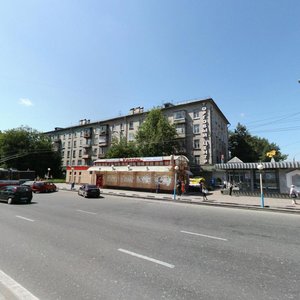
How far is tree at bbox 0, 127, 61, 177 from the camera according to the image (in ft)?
209

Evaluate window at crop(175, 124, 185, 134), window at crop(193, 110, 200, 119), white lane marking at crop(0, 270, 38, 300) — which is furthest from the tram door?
white lane marking at crop(0, 270, 38, 300)

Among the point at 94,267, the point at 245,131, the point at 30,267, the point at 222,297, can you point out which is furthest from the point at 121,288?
the point at 245,131

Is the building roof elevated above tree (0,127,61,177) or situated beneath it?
situated beneath

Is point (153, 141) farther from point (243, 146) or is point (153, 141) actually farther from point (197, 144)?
point (243, 146)

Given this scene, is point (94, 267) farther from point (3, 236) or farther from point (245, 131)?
point (245, 131)

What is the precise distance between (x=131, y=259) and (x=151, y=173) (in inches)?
1043

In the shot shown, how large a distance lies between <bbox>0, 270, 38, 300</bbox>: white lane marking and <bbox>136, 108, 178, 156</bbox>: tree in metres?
40.7

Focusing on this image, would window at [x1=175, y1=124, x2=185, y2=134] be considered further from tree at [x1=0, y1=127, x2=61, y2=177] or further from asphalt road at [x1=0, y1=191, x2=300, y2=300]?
asphalt road at [x1=0, y1=191, x2=300, y2=300]

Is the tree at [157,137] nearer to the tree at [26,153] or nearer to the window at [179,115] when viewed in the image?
the window at [179,115]

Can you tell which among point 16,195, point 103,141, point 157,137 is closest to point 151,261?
point 16,195

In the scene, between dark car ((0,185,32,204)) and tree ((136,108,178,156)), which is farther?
tree ((136,108,178,156))

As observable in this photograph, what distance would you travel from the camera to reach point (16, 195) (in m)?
18.8

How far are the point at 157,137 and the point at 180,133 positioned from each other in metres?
6.06

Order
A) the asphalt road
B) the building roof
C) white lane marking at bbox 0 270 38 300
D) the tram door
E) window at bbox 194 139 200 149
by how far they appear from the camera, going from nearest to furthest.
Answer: white lane marking at bbox 0 270 38 300 < the asphalt road < the building roof < the tram door < window at bbox 194 139 200 149
